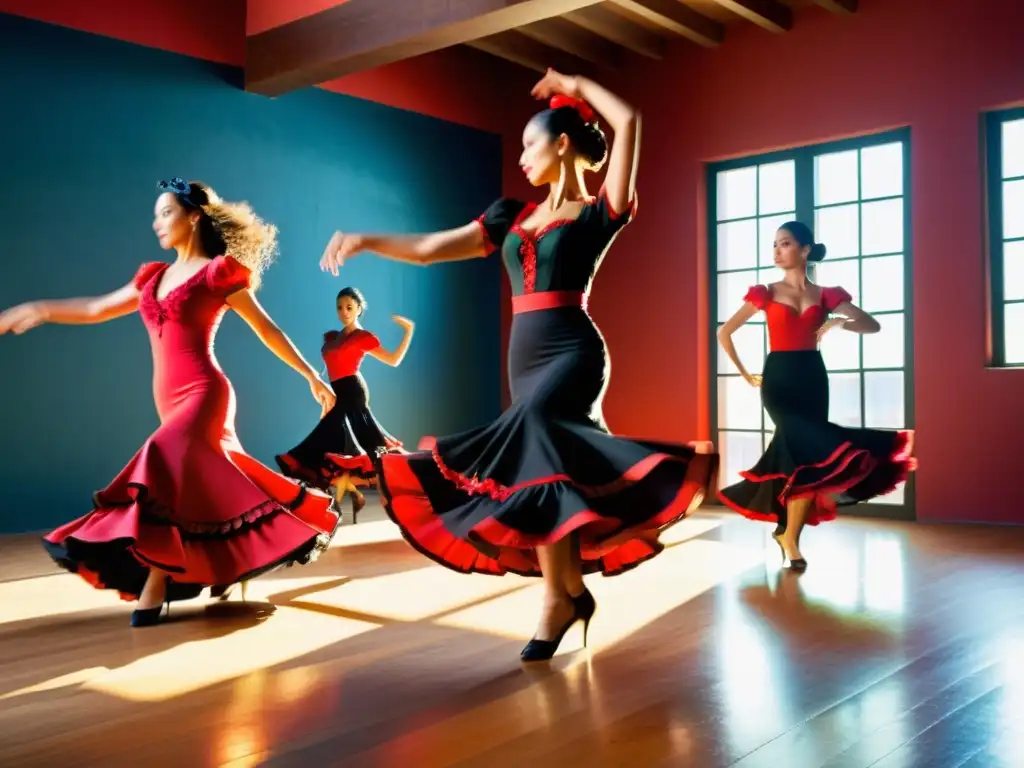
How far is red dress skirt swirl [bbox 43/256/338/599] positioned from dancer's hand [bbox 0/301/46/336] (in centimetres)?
31

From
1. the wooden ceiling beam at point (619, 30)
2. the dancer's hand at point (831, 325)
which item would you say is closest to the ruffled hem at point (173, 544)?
the dancer's hand at point (831, 325)

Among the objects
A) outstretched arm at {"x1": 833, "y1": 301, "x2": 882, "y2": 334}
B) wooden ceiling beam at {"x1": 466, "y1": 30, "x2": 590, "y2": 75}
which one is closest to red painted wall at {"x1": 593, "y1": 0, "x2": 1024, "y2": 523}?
wooden ceiling beam at {"x1": 466, "y1": 30, "x2": 590, "y2": 75}

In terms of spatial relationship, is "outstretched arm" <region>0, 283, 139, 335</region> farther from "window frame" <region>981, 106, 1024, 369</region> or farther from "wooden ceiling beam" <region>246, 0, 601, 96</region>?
"window frame" <region>981, 106, 1024, 369</region>

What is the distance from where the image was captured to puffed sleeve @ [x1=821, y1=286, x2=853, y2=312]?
4250 mm

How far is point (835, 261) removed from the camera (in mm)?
6375

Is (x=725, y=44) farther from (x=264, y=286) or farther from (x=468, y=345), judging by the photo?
(x=264, y=286)

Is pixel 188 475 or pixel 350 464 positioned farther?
pixel 350 464

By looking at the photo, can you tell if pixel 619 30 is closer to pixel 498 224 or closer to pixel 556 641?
pixel 498 224

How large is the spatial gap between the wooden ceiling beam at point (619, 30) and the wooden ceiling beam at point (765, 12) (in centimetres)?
71

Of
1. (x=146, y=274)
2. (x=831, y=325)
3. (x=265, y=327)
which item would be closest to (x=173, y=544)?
(x=265, y=327)

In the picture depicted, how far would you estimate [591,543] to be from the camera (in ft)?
8.23

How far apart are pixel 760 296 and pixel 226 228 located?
223cm

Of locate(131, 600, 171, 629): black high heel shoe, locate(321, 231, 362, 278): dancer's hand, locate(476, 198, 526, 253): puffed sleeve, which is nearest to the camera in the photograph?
locate(321, 231, 362, 278): dancer's hand

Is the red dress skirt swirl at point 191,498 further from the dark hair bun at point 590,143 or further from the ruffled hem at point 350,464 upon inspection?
the ruffled hem at point 350,464
